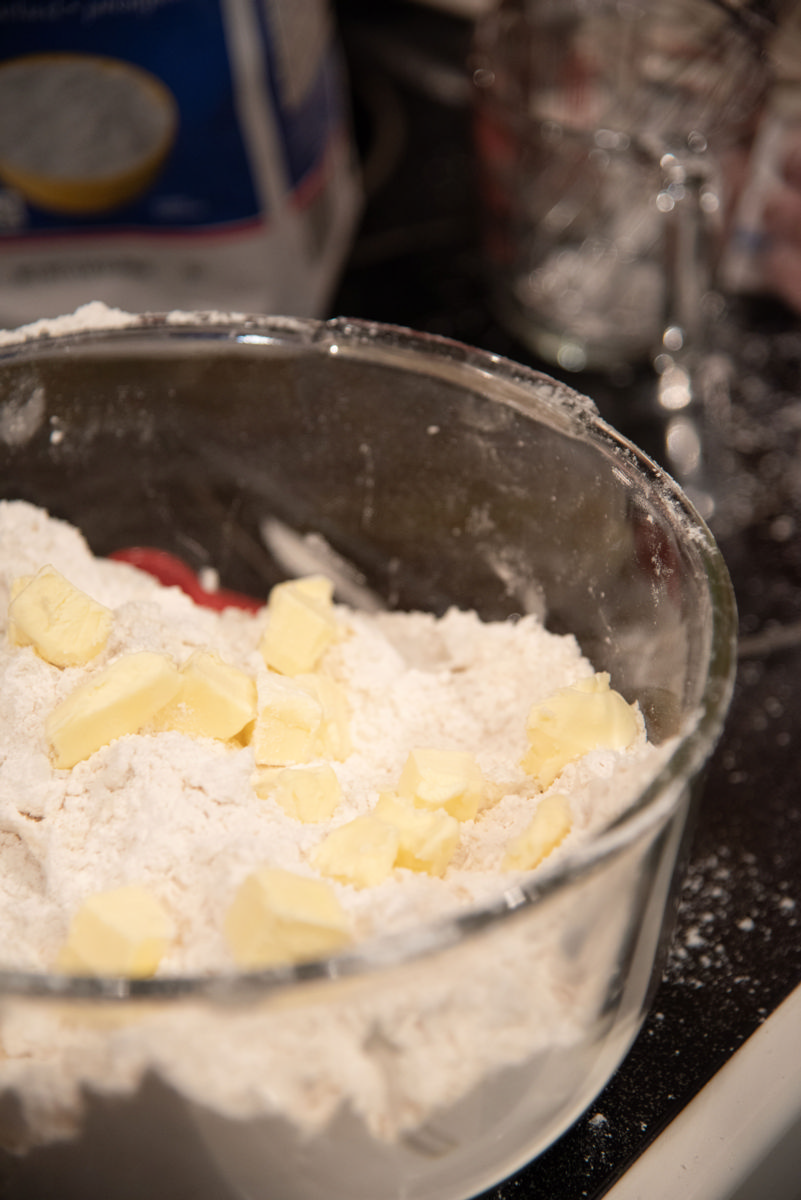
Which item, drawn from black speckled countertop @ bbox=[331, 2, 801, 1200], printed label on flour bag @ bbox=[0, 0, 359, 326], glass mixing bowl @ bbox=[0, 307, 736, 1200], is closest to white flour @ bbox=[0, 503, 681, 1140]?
glass mixing bowl @ bbox=[0, 307, 736, 1200]

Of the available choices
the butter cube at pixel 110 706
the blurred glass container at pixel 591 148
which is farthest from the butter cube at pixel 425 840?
the blurred glass container at pixel 591 148

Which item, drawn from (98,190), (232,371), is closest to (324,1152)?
(232,371)

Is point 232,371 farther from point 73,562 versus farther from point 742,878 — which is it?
point 742,878

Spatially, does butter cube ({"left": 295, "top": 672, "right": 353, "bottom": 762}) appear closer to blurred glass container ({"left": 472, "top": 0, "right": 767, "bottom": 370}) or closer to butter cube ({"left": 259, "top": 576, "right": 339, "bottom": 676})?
butter cube ({"left": 259, "top": 576, "right": 339, "bottom": 676})

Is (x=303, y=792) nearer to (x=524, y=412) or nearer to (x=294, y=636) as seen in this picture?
(x=294, y=636)

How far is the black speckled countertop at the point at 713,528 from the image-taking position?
50 cm

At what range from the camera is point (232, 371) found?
0.61 m

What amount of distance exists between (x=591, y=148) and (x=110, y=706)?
0.65m

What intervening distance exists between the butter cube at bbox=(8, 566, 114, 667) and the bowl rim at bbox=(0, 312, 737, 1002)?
0.15 meters

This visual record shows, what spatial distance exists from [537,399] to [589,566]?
0.09 m

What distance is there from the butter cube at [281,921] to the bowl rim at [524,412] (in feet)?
0.05

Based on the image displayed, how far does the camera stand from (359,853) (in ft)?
1.36

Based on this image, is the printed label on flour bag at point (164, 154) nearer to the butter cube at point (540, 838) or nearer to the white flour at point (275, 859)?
the white flour at point (275, 859)

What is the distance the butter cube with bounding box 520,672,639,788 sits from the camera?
46cm
